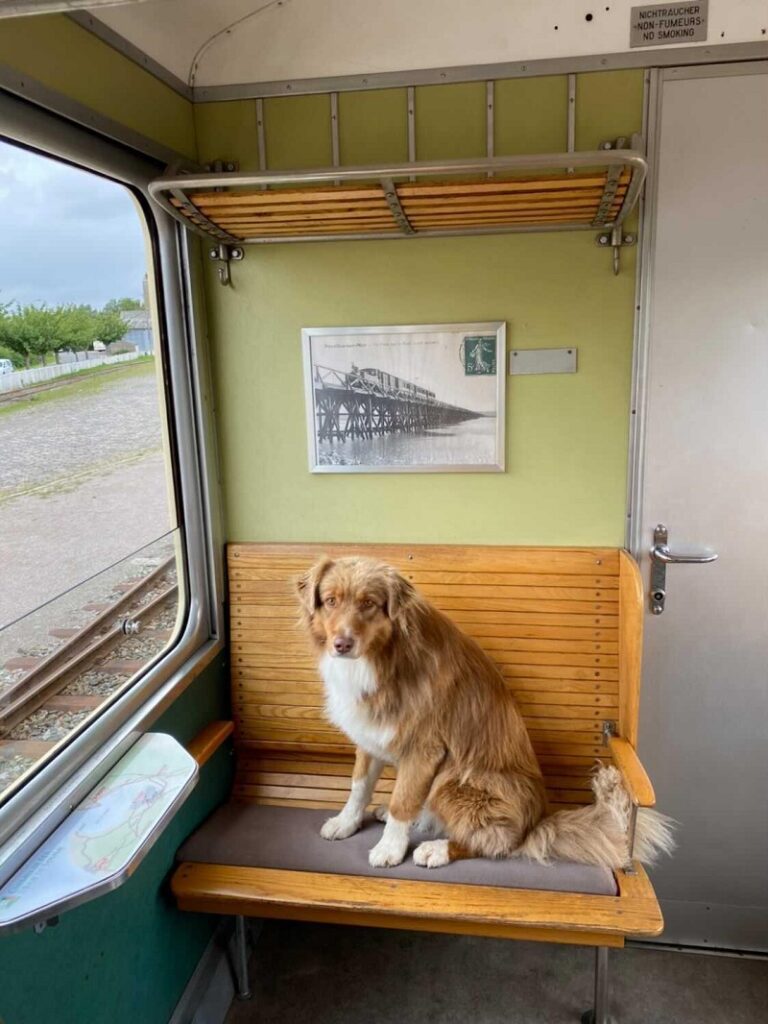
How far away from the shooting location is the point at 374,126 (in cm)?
248

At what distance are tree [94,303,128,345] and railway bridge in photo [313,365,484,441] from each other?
727 millimetres

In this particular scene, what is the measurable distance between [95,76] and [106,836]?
205cm


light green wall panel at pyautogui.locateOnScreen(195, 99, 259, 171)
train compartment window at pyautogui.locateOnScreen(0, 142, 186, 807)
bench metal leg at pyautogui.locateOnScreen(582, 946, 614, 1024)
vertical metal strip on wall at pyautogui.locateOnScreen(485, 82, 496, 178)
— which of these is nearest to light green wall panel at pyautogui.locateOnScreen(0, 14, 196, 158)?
light green wall panel at pyautogui.locateOnScreen(195, 99, 259, 171)

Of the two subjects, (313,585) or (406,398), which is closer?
(313,585)

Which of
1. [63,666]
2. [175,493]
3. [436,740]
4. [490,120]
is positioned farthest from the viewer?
[175,493]

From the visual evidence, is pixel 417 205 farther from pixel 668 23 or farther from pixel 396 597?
pixel 396 597

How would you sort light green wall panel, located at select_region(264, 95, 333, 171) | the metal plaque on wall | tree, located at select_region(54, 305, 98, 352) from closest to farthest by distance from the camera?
1. tree, located at select_region(54, 305, 98, 352)
2. the metal plaque on wall
3. light green wall panel, located at select_region(264, 95, 333, 171)

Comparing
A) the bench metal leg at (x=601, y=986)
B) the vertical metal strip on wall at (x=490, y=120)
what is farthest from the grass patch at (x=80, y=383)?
the bench metal leg at (x=601, y=986)

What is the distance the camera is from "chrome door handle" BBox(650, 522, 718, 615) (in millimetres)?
2605

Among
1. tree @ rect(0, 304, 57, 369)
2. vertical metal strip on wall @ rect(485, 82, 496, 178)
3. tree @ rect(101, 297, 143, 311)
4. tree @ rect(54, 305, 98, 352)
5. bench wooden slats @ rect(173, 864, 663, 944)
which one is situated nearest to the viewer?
tree @ rect(0, 304, 57, 369)

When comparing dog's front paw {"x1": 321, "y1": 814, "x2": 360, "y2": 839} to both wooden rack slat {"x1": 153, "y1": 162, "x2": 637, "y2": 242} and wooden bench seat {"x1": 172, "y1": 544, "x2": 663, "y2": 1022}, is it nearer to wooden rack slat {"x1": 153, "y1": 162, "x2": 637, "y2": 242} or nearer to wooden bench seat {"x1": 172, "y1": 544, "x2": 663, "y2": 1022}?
wooden bench seat {"x1": 172, "y1": 544, "x2": 663, "y2": 1022}

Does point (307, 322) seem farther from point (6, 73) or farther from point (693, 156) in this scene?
point (693, 156)

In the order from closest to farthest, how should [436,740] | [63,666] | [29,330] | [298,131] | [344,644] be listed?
1. [29,330]
2. [63,666]
3. [344,644]
4. [436,740]
5. [298,131]

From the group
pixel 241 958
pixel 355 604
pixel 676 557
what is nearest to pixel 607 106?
pixel 676 557
